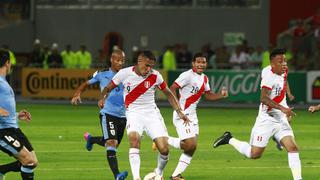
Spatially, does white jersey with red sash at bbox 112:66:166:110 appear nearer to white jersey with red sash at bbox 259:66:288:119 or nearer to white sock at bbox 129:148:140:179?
white sock at bbox 129:148:140:179

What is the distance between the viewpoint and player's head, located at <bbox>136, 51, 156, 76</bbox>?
17281mm

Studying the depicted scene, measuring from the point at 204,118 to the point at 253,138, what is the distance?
Answer: 51.7ft

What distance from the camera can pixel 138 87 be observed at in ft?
57.4

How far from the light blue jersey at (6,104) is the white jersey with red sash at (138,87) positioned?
8.01 ft

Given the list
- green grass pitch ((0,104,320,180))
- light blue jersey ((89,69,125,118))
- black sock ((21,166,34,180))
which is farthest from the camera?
green grass pitch ((0,104,320,180))

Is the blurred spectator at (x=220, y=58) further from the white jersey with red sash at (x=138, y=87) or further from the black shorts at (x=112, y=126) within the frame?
the white jersey with red sash at (x=138, y=87)

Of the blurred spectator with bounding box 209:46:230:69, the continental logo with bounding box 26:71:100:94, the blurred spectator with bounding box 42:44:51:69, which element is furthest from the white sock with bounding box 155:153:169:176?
the blurred spectator with bounding box 42:44:51:69

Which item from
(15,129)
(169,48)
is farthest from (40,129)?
(169,48)

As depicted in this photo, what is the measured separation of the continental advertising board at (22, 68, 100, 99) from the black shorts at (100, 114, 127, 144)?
2338 centimetres

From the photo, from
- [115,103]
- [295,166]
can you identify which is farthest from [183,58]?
[295,166]

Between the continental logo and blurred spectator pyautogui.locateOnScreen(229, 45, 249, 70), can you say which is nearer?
the continental logo

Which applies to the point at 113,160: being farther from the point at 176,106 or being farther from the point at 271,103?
the point at 271,103

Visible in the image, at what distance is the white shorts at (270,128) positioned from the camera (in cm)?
1759

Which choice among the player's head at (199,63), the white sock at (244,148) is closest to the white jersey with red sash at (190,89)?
the player's head at (199,63)
